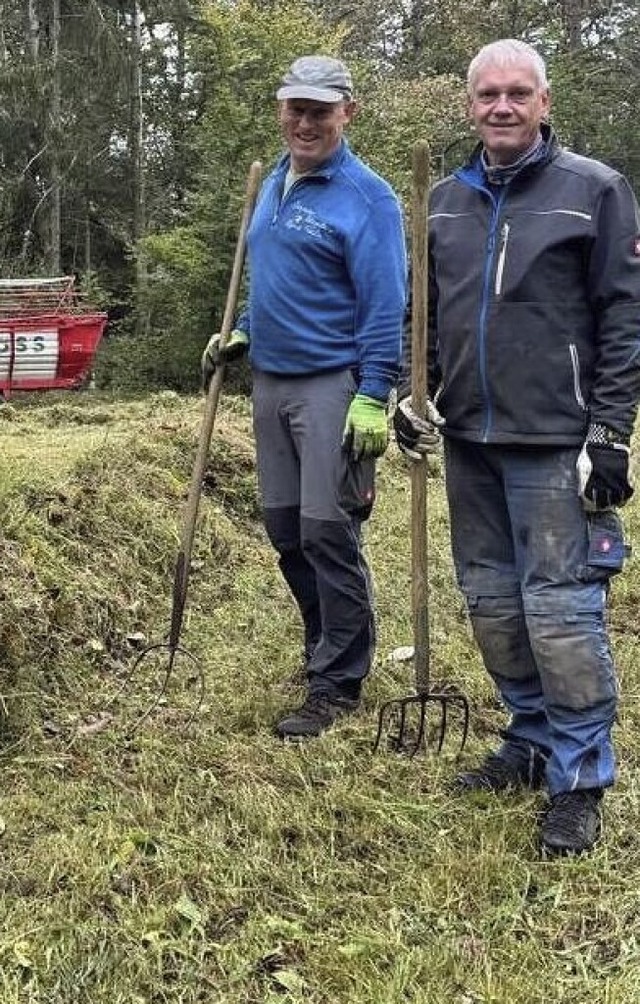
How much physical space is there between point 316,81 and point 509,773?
7.45 feet

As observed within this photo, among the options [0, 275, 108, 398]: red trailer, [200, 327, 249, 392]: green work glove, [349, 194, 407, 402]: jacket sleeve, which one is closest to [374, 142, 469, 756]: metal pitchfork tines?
[349, 194, 407, 402]: jacket sleeve

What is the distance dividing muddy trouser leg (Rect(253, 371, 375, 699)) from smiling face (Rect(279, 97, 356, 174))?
722 millimetres

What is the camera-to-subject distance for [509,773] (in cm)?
335

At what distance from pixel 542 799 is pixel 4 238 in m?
20.5

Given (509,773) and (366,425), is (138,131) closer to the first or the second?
(366,425)

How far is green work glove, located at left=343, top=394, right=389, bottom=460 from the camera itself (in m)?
3.55

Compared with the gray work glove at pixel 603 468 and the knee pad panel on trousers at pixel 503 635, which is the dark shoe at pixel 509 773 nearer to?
the knee pad panel on trousers at pixel 503 635

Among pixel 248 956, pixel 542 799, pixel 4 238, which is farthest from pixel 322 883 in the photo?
pixel 4 238

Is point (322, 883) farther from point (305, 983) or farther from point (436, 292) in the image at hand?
point (436, 292)

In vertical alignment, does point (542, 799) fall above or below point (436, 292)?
below

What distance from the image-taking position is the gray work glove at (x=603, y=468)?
283 cm

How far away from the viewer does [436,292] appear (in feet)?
10.9

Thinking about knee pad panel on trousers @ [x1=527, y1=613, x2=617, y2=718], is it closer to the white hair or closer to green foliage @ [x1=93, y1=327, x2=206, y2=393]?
the white hair

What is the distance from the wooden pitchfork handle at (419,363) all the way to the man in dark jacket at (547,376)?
48mm
